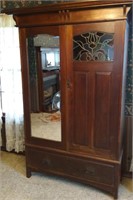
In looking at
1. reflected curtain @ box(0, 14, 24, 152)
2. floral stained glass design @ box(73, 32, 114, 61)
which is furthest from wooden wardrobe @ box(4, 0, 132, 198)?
reflected curtain @ box(0, 14, 24, 152)

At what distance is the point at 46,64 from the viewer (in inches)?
82.0

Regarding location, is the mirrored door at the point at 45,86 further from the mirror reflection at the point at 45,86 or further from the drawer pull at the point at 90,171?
the drawer pull at the point at 90,171

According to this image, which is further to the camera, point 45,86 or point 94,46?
point 45,86

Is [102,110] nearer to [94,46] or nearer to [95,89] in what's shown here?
[95,89]

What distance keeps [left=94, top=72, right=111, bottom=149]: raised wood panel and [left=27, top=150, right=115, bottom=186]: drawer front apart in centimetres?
22

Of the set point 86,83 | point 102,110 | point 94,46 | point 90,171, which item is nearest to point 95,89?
point 86,83

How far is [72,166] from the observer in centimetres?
219

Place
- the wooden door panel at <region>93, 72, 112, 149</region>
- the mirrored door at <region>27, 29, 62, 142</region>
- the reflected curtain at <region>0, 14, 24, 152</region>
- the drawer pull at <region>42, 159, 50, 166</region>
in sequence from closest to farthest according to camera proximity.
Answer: the wooden door panel at <region>93, 72, 112, 149</region>, the mirrored door at <region>27, 29, 62, 142</region>, the drawer pull at <region>42, 159, 50, 166</region>, the reflected curtain at <region>0, 14, 24, 152</region>

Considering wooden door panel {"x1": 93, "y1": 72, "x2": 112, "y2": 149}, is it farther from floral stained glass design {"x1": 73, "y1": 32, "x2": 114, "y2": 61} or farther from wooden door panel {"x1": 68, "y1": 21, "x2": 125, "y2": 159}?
floral stained glass design {"x1": 73, "y1": 32, "x2": 114, "y2": 61}

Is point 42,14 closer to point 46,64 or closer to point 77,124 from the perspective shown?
point 46,64

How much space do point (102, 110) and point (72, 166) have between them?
68 cm

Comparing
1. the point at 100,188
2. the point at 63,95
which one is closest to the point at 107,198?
the point at 100,188

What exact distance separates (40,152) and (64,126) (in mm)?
449

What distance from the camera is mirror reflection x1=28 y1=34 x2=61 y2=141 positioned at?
6.65 feet
